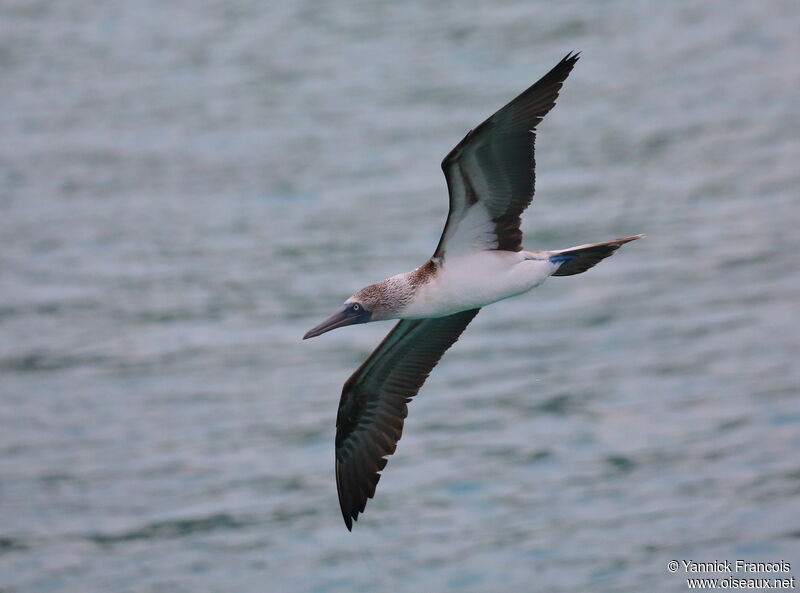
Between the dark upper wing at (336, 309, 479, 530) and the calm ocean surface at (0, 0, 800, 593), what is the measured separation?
161 centimetres

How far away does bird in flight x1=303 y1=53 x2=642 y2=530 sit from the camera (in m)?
9.46

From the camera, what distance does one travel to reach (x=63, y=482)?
1468cm

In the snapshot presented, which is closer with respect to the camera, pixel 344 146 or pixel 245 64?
pixel 344 146

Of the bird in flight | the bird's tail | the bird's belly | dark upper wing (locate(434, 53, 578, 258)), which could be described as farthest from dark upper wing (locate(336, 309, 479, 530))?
the bird's tail

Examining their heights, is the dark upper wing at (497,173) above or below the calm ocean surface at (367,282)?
above

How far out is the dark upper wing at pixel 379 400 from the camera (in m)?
11.4

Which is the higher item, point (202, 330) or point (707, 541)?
point (202, 330)

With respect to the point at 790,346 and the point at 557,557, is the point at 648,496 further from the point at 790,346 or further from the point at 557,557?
the point at 790,346

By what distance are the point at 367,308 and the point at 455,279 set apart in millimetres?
720

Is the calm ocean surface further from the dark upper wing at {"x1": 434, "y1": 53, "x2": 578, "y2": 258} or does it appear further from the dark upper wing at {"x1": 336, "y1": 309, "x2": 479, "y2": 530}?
the dark upper wing at {"x1": 434, "y1": 53, "x2": 578, "y2": 258}

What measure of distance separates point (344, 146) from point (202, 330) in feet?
16.7

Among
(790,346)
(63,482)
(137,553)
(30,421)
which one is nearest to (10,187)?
(30,421)

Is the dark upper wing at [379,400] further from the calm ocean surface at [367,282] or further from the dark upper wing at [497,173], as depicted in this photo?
the calm ocean surface at [367,282]

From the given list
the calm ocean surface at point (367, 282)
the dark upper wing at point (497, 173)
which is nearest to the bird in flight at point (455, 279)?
the dark upper wing at point (497, 173)
